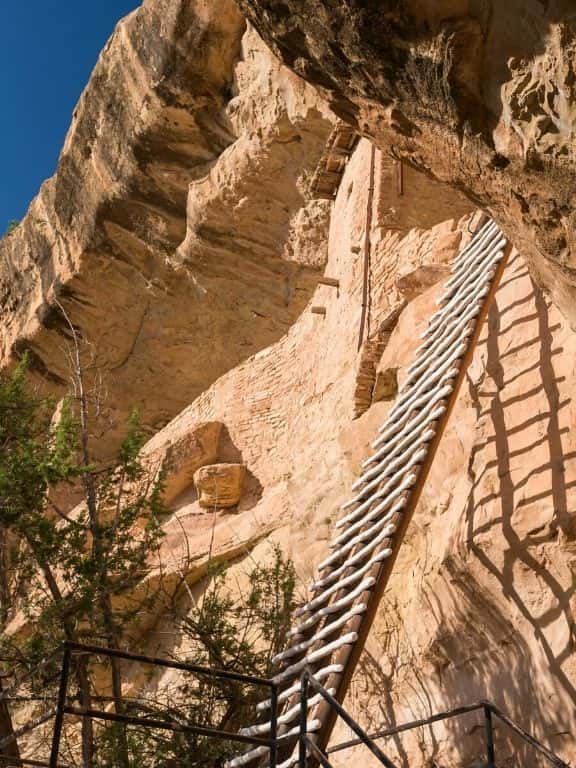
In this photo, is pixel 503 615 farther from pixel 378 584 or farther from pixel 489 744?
pixel 489 744

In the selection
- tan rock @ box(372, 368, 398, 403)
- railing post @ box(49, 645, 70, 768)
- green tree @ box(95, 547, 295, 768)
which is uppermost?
A: tan rock @ box(372, 368, 398, 403)

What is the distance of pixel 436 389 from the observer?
241 inches

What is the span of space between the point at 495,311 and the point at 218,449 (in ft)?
19.8

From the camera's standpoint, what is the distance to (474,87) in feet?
13.5

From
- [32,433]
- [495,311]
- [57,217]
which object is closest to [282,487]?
[32,433]

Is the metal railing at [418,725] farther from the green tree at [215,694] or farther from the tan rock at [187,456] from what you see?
the tan rock at [187,456]

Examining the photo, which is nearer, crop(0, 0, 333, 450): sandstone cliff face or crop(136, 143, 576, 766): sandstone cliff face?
crop(136, 143, 576, 766): sandstone cliff face

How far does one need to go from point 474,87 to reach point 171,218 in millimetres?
10830

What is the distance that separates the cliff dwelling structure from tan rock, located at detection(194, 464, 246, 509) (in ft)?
0.09

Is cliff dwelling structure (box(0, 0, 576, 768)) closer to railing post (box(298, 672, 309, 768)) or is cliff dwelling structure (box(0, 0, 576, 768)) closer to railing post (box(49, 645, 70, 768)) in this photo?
railing post (box(298, 672, 309, 768))

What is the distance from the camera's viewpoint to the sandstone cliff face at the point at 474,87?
3.81m

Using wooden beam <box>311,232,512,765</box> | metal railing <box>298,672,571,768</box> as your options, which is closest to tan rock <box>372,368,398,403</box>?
wooden beam <box>311,232,512,765</box>

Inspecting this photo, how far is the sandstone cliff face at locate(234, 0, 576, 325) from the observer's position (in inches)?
150

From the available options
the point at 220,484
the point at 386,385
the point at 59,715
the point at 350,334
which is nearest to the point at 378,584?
the point at 59,715
